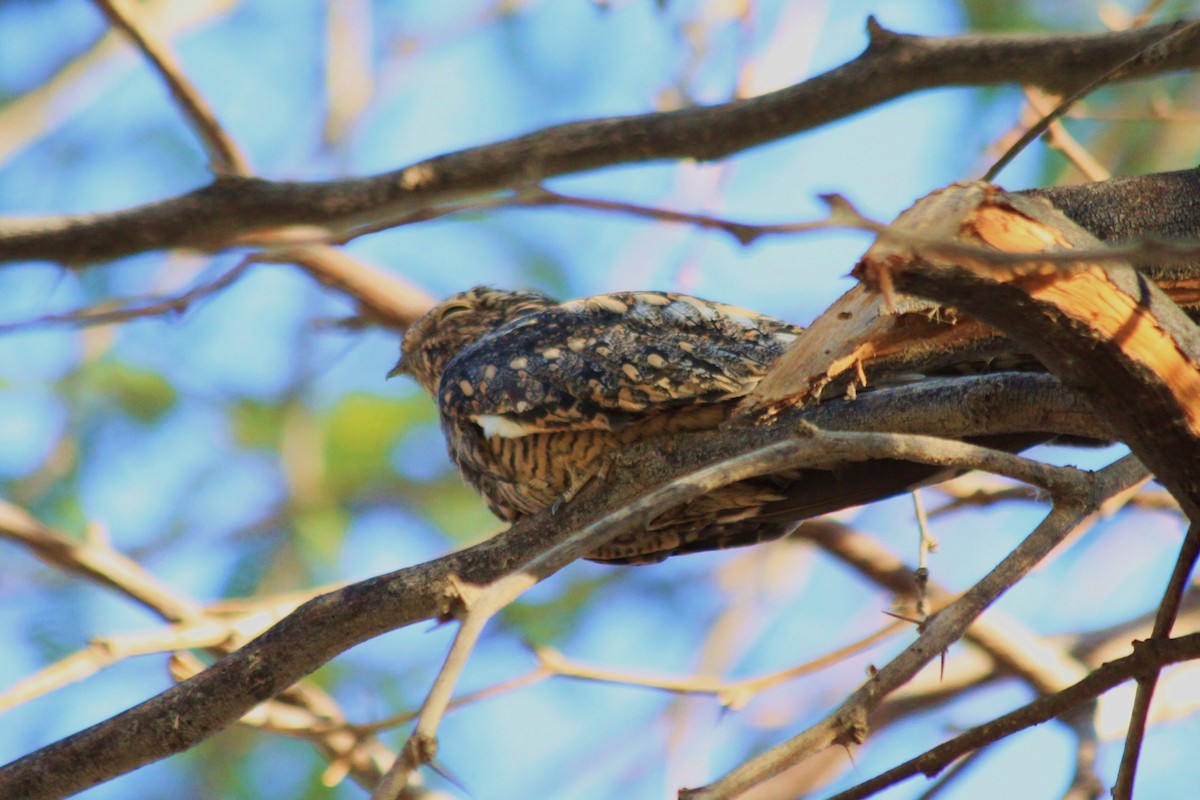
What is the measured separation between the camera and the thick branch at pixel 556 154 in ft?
10.7

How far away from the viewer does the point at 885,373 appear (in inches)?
100

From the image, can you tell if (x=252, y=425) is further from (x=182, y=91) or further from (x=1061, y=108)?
(x=1061, y=108)

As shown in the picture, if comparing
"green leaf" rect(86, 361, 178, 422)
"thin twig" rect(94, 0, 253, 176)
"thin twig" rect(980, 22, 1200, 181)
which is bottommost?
"thin twig" rect(980, 22, 1200, 181)

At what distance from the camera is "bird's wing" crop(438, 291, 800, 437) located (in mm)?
2793

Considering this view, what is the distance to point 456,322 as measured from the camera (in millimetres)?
4168

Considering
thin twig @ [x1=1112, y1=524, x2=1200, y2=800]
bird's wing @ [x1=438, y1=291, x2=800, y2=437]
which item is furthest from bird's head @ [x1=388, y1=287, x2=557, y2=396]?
thin twig @ [x1=1112, y1=524, x2=1200, y2=800]

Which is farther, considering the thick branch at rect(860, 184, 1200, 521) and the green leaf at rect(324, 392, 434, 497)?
the green leaf at rect(324, 392, 434, 497)

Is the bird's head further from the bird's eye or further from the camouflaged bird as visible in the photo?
the camouflaged bird

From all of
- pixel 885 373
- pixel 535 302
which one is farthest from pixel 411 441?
pixel 885 373

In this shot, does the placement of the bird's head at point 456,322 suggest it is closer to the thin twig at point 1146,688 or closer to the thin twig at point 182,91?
the thin twig at point 182,91

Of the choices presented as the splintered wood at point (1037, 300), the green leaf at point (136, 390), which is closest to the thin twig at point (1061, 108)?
the splintered wood at point (1037, 300)

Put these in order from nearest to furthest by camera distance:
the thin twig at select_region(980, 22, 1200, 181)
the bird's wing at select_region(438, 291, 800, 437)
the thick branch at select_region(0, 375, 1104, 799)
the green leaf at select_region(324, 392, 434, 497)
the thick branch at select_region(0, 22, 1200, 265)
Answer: the thin twig at select_region(980, 22, 1200, 181), the thick branch at select_region(0, 375, 1104, 799), the bird's wing at select_region(438, 291, 800, 437), the thick branch at select_region(0, 22, 1200, 265), the green leaf at select_region(324, 392, 434, 497)

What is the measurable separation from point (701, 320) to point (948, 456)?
1.17 metres

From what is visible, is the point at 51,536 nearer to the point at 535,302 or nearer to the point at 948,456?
the point at 535,302
